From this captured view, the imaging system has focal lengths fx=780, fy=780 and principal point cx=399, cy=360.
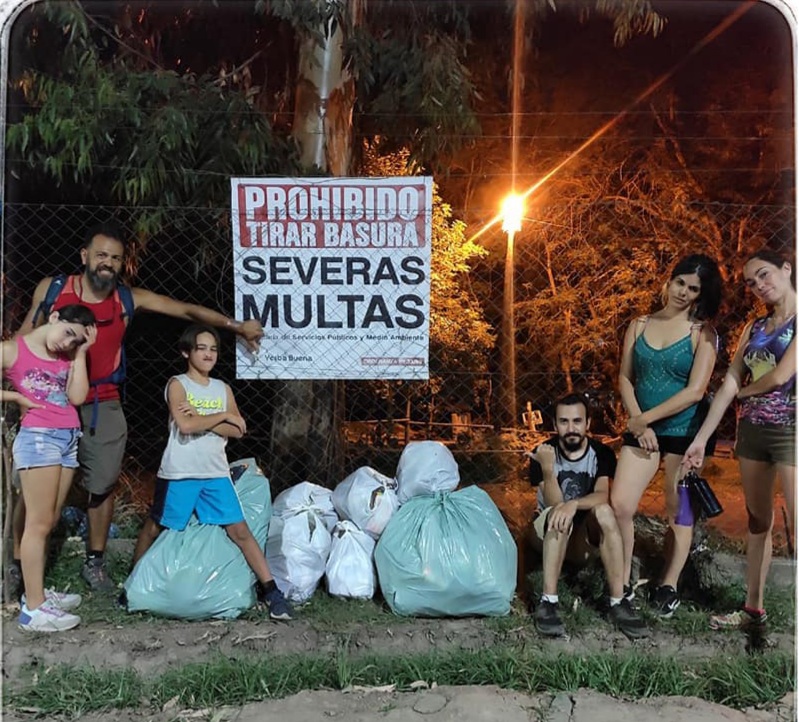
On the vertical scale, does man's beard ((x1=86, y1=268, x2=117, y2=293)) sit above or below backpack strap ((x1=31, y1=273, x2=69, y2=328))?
above

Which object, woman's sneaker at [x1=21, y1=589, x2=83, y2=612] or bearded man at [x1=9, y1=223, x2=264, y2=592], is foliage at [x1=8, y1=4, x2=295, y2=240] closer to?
bearded man at [x1=9, y1=223, x2=264, y2=592]

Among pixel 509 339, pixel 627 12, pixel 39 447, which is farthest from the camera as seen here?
pixel 509 339

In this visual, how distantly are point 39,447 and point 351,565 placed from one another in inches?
64.4

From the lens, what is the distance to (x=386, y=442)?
628cm

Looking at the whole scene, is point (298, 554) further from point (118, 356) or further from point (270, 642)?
point (118, 356)

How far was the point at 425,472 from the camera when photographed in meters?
4.19

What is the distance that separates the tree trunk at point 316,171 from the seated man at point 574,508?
148 cm

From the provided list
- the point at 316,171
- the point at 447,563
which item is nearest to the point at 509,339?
the point at 316,171

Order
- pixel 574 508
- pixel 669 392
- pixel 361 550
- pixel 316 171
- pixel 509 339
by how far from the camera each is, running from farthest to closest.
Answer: pixel 509 339 → pixel 316 171 → pixel 361 550 → pixel 669 392 → pixel 574 508

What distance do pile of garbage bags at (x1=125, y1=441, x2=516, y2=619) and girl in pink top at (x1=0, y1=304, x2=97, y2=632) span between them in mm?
440

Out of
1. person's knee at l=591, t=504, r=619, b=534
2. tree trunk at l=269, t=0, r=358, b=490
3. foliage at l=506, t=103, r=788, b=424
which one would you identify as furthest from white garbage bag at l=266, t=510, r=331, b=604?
foliage at l=506, t=103, r=788, b=424

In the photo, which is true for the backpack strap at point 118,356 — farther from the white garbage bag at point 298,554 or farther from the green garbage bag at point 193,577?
the white garbage bag at point 298,554

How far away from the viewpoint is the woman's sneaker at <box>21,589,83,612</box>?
153 inches

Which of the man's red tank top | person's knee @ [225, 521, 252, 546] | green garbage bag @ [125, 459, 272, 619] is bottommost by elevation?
green garbage bag @ [125, 459, 272, 619]
